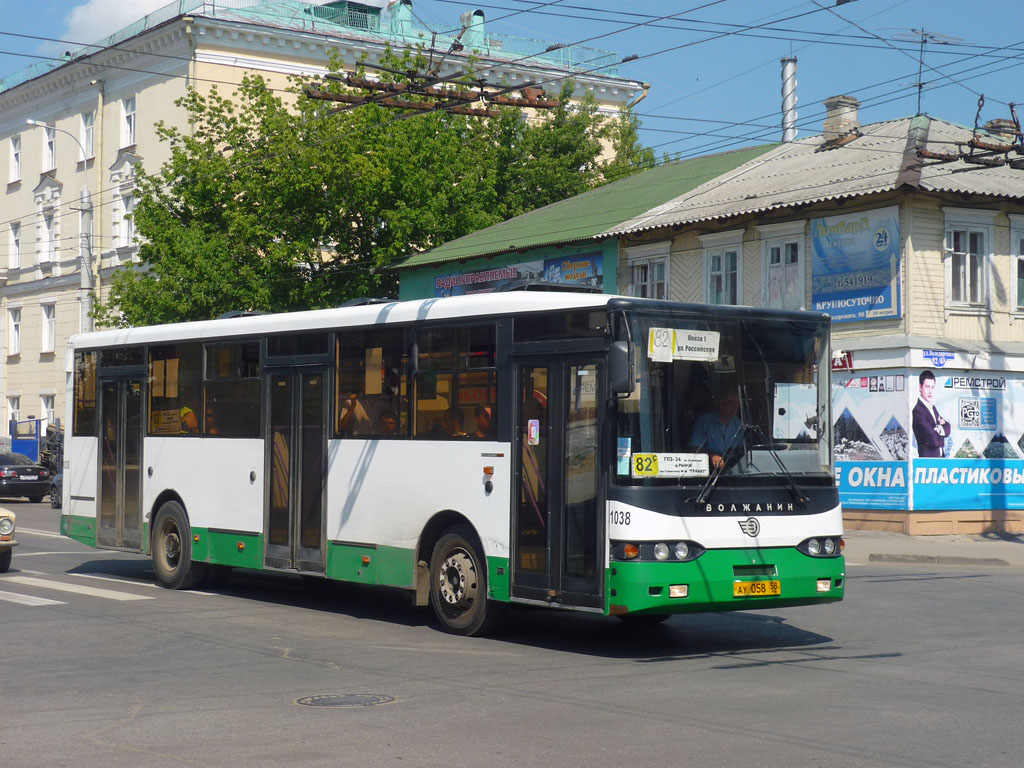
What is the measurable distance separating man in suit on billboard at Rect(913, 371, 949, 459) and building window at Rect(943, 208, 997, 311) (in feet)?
5.62

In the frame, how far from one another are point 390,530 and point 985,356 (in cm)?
1764

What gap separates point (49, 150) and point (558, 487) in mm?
49372

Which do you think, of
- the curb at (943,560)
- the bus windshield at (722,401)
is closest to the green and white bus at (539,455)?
the bus windshield at (722,401)

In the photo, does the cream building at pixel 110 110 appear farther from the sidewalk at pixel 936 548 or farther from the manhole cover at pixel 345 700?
the manhole cover at pixel 345 700

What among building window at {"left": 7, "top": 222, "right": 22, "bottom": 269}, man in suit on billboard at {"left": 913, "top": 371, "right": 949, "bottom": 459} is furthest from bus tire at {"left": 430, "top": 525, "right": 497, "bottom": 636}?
building window at {"left": 7, "top": 222, "right": 22, "bottom": 269}

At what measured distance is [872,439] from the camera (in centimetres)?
2666

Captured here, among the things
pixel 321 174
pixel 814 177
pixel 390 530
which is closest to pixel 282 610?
pixel 390 530

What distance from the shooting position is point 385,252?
130 feet

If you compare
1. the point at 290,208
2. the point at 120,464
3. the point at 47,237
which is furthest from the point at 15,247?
the point at 120,464

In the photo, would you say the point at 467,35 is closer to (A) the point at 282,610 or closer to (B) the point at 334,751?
(A) the point at 282,610

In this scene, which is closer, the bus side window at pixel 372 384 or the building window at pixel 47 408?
the bus side window at pixel 372 384

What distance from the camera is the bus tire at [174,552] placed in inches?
614

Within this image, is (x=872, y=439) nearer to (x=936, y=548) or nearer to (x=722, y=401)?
(x=936, y=548)

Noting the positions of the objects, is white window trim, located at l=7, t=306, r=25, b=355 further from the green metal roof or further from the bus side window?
the bus side window
